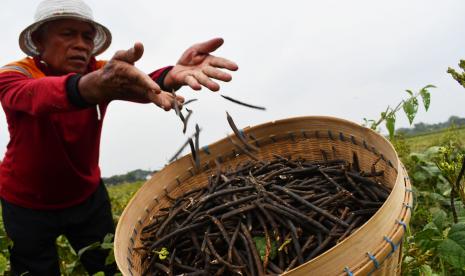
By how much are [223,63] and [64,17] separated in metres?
1.60

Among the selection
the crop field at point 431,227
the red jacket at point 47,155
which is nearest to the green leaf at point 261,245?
the crop field at point 431,227

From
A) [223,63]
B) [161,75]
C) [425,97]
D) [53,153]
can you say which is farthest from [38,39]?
[425,97]

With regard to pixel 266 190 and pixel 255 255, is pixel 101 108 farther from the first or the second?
pixel 255 255

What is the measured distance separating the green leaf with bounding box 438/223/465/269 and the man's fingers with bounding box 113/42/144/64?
5.41ft

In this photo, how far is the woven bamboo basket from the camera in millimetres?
1618

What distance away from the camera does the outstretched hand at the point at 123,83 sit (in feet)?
7.44

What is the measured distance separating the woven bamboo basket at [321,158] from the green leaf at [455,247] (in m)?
0.20

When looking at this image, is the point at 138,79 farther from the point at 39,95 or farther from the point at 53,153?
the point at 53,153

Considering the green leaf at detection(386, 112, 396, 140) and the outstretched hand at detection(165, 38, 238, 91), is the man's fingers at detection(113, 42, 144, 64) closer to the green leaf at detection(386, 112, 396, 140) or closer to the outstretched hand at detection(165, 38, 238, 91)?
the outstretched hand at detection(165, 38, 238, 91)

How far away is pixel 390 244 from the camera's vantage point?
5.53 feet

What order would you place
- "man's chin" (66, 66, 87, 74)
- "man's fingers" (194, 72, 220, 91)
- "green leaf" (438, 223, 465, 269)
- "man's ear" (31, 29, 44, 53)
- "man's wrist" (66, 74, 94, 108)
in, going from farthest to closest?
"man's ear" (31, 29, 44, 53) → "man's chin" (66, 66, 87, 74) → "man's wrist" (66, 74, 94, 108) → "man's fingers" (194, 72, 220, 91) → "green leaf" (438, 223, 465, 269)

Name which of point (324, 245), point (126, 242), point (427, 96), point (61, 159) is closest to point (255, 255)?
point (324, 245)

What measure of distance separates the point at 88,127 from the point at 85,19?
0.82 meters

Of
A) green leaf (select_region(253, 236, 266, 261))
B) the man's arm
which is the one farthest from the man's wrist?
green leaf (select_region(253, 236, 266, 261))
